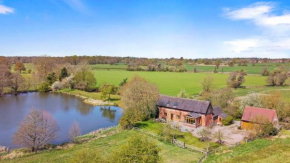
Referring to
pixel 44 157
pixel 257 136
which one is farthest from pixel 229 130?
pixel 44 157

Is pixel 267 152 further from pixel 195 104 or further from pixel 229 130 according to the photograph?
pixel 195 104

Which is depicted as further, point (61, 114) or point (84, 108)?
point (84, 108)

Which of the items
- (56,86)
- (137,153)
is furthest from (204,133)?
Answer: (56,86)

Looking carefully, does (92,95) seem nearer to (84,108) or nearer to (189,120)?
(84,108)

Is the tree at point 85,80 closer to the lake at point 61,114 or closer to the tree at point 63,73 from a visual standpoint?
the tree at point 63,73

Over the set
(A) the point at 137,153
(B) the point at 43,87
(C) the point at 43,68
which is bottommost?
(B) the point at 43,87

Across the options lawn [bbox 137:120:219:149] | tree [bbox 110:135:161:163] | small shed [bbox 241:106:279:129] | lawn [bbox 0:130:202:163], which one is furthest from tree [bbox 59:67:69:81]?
tree [bbox 110:135:161:163]
